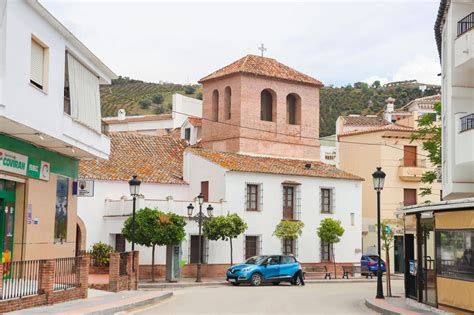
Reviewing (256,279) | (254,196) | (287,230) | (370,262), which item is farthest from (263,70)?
(256,279)

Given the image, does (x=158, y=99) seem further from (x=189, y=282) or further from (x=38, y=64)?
(x=38, y=64)

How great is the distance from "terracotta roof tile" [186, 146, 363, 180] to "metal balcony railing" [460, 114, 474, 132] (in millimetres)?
19873

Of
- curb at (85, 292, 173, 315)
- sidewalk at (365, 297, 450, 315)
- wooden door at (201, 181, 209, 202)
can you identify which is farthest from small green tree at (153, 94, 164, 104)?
sidewalk at (365, 297, 450, 315)

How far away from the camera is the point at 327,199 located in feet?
153

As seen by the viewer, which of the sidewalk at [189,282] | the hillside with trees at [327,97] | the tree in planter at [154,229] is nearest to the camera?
the sidewalk at [189,282]

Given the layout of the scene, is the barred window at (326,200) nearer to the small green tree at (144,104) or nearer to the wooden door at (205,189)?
the wooden door at (205,189)

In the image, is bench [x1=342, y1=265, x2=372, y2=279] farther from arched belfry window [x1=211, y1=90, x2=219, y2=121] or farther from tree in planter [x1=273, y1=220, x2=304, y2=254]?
arched belfry window [x1=211, y1=90, x2=219, y2=121]

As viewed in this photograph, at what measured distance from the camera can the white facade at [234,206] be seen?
132ft

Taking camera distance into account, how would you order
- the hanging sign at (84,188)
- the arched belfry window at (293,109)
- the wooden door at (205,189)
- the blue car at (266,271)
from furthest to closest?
the arched belfry window at (293,109) → the wooden door at (205,189) → the blue car at (266,271) → the hanging sign at (84,188)

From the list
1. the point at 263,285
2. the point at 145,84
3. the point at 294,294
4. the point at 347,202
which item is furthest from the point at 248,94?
the point at 145,84

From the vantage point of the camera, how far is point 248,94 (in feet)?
160

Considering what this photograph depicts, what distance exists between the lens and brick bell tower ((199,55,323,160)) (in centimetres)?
4866

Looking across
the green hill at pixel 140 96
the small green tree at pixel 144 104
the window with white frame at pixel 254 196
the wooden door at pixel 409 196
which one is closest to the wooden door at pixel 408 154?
the wooden door at pixel 409 196

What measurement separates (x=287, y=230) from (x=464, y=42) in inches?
836
